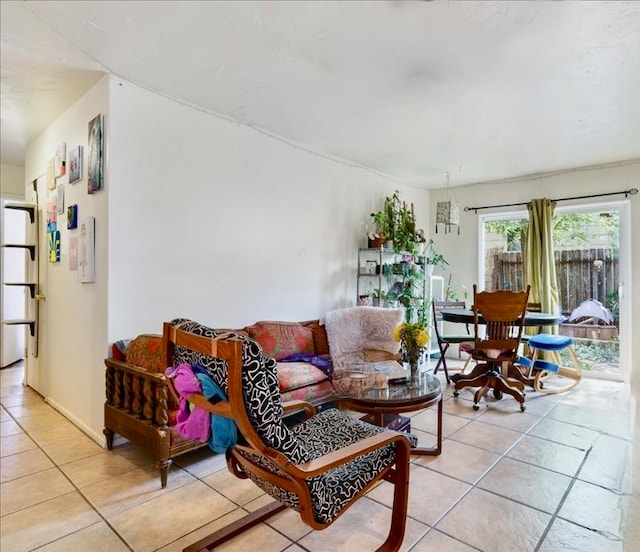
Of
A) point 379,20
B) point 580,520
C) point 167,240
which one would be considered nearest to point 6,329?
point 167,240

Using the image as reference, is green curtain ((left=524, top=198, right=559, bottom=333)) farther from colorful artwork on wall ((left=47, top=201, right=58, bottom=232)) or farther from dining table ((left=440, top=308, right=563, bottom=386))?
colorful artwork on wall ((left=47, top=201, right=58, bottom=232))

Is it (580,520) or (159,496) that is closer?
(580,520)

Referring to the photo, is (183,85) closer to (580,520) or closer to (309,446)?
(309,446)

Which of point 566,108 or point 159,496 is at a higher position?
point 566,108

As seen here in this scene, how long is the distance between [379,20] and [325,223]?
2.32m

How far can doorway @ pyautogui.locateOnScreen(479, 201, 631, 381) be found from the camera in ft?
14.7

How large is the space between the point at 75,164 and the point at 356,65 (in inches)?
86.5

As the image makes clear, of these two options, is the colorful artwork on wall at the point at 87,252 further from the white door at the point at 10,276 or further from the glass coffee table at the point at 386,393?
the white door at the point at 10,276

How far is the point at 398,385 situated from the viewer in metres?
2.43

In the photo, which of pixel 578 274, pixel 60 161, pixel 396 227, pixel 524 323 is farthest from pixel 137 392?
pixel 578 274

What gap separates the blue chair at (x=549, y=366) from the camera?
3875 millimetres

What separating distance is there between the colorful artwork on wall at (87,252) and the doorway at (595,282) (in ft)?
15.8

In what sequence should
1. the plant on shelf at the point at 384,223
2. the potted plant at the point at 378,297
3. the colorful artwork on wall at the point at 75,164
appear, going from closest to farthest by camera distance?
1. the colorful artwork on wall at the point at 75,164
2. the potted plant at the point at 378,297
3. the plant on shelf at the point at 384,223

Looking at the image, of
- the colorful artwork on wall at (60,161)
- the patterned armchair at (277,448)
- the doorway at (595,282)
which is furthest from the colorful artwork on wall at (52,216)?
the doorway at (595,282)
